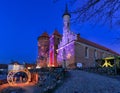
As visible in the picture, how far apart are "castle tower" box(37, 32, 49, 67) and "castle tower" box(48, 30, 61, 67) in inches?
78.9

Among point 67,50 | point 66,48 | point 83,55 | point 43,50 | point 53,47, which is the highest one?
point 53,47

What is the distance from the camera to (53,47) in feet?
199

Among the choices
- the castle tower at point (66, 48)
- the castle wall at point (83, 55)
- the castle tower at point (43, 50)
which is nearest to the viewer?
the castle wall at point (83, 55)

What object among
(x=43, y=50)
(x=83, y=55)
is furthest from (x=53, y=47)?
(x=83, y=55)

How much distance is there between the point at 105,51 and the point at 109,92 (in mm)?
45422

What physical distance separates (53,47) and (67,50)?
923 cm

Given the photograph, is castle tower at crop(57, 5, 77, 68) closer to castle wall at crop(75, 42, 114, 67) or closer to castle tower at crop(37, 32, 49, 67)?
castle wall at crop(75, 42, 114, 67)

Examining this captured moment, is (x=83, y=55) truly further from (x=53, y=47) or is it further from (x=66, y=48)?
(x=53, y=47)

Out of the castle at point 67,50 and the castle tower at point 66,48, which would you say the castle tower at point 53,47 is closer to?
the castle at point 67,50

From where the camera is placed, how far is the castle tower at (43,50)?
6369 centimetres

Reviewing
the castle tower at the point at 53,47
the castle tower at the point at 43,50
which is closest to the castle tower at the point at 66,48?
the castle tower at the point at 53,47

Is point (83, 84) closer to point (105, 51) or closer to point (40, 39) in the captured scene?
point (105, 51)

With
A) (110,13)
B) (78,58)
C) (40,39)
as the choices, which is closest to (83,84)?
(110,13)

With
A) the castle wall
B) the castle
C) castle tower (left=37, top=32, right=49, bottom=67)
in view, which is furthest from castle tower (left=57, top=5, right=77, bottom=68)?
castle tower (left=37, top=32, right=49, bottom=67)
